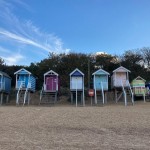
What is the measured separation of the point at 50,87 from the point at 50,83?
22.2 inches

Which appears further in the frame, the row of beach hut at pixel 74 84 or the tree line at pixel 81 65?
the tree line at pixel 81 65

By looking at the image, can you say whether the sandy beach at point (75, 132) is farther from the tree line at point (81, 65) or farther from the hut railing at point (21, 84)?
the tree line at point (81, 65)

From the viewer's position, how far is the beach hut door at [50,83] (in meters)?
37.9

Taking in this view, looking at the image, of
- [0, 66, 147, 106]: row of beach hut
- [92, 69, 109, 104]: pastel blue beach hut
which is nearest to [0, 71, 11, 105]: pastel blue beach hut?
[0, 66, 147, 106]: row of beach hut

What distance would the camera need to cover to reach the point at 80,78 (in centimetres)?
3800

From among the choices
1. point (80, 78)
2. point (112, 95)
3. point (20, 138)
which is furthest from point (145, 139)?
point (112, 95)

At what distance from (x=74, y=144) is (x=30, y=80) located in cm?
2570

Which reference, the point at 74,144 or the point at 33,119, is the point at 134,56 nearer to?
the point at 33,119

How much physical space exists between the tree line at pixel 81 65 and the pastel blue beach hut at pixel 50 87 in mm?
8086

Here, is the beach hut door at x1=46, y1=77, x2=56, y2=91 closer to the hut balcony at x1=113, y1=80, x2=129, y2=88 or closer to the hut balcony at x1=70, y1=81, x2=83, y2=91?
the hut balcony at x1=70, y1=81, x2=83, y2=91

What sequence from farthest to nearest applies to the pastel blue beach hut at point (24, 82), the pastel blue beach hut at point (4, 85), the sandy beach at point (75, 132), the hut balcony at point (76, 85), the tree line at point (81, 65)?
the tree line at point (81, 65) → the pastel blue beach hut at point (4, 85) → the pastel blue beach hut at point (24, 82) → the hut balcony at point (76, 85) → the sandy beach at point (75, 132)

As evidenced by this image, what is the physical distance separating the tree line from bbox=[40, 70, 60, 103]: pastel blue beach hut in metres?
8.09

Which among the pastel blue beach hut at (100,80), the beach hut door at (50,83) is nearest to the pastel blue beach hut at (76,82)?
the pastel blue beach hut at (100,80)

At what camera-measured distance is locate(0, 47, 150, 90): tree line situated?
49.6 meters
